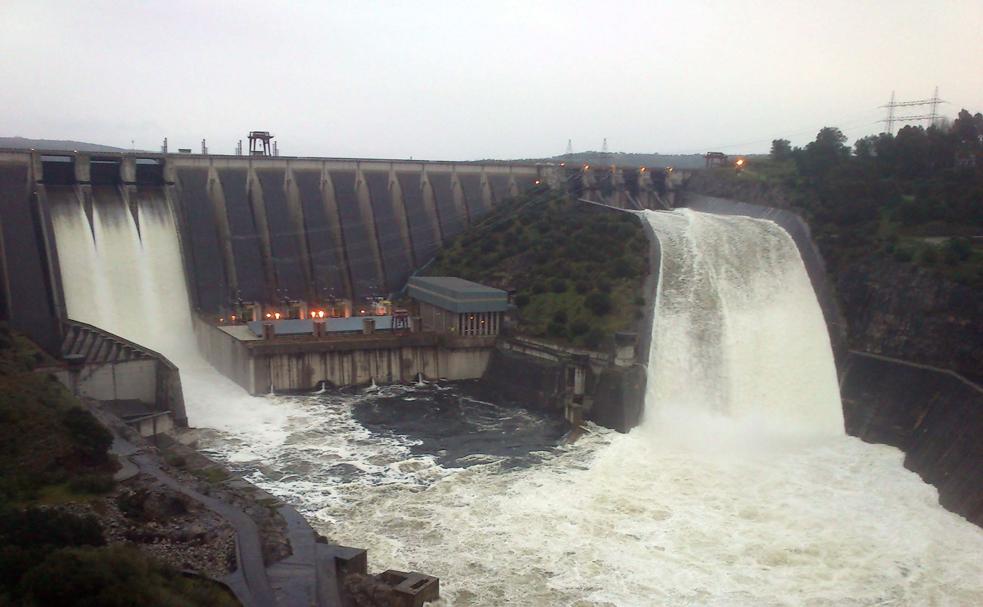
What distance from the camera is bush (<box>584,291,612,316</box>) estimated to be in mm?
39000

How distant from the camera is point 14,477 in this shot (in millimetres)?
19156

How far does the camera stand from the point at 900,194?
1724 inches

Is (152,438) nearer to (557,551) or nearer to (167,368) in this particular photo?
(167,368)

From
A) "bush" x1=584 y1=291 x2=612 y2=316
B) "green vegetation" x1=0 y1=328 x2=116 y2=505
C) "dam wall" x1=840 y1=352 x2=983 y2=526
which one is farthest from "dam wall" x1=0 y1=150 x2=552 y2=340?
"dam wall" x1=840 y1=352 x2=983 y2=526

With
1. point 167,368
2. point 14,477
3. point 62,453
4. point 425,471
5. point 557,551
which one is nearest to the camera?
point 14,477

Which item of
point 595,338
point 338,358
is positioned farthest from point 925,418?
point 338,358

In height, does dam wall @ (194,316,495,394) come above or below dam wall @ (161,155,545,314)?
below

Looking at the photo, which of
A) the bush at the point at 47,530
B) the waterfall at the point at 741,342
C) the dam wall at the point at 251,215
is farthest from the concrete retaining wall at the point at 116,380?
the waterfall at the point at 741,342

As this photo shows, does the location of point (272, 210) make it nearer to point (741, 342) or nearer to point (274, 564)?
point (741, 342)

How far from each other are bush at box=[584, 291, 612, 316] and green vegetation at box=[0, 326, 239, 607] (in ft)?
76.1

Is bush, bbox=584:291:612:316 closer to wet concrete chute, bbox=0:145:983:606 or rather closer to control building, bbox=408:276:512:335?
wet concrete chute, bbox=0:145:983:606

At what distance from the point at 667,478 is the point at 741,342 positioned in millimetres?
11162

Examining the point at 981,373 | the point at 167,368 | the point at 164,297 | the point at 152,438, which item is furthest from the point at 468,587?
the point at 164,297

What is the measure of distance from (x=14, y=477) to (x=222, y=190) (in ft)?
101
